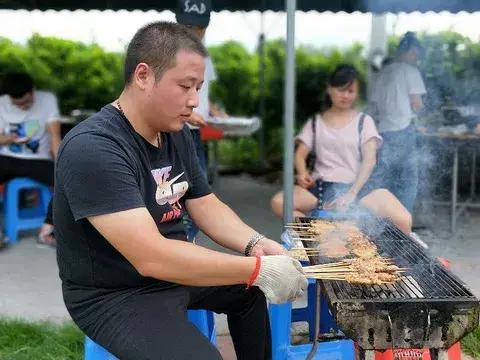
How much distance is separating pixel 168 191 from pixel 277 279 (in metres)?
0.57

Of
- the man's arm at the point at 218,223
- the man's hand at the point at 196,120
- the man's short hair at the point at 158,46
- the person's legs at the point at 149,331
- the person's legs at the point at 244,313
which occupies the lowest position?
the person's legs at the point at 244,313

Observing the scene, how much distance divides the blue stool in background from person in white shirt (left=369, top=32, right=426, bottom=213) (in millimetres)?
2742

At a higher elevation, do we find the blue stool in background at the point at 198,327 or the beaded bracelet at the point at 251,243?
the beaded bracelet at the point at 251,243

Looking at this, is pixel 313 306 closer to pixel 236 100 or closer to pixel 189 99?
pixel 189 99

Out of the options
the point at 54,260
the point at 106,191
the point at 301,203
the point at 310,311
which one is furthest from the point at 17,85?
the point at 106,191

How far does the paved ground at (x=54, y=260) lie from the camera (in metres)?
4.02

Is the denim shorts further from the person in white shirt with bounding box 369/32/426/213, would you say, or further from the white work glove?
the white work glove

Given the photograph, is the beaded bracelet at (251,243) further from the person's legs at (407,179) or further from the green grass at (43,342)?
the person's legs at (407,179)

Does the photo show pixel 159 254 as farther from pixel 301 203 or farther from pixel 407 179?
pixel 407 179

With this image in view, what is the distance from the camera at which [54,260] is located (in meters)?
5.00

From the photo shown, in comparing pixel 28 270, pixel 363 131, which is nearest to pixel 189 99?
pixel 363 131

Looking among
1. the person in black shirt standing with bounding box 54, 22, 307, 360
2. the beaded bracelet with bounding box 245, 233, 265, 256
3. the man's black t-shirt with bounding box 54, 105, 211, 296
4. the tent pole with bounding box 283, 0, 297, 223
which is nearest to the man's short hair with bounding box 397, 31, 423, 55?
the tent pole with bounding box 283, 0, 297, 223

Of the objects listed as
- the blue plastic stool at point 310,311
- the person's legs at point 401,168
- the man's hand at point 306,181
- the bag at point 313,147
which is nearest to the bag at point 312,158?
the bag at point 313,147

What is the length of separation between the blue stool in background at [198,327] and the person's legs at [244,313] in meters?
0.15
